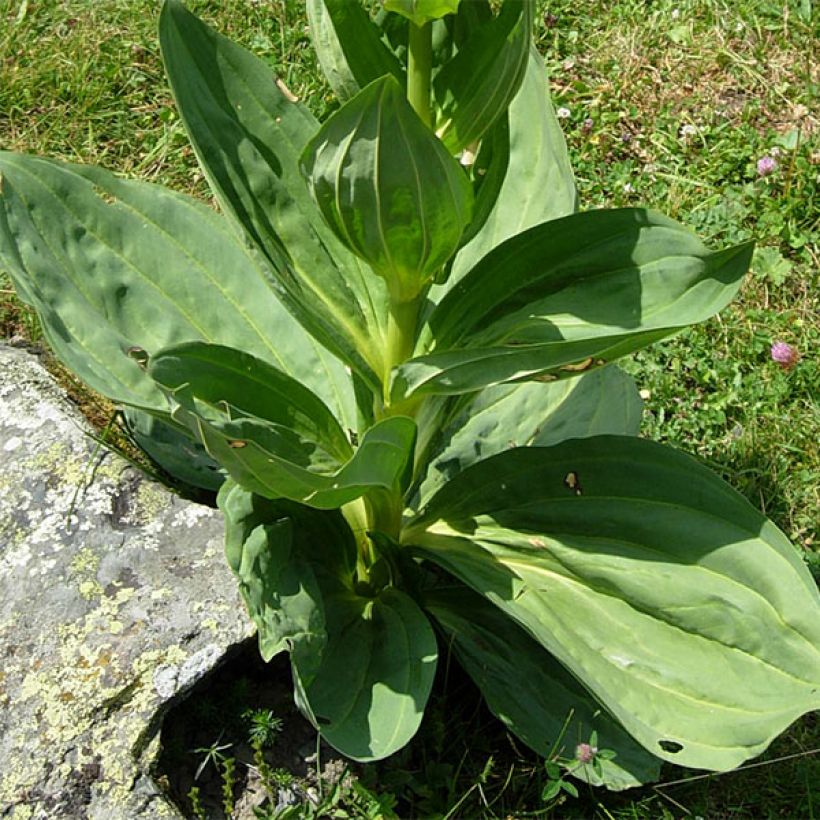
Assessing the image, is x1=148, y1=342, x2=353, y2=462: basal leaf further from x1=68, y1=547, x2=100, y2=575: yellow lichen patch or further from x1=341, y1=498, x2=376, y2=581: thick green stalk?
x1=68, y1=547, x2=100, y2=575: yellow lichen patch

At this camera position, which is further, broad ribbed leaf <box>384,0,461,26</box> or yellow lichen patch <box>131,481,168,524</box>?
yellow lichen patch <box>131,481,168,524</box>

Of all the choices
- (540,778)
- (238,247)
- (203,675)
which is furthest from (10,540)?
(540,778)

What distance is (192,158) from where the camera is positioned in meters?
4.48

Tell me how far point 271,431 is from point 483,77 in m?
0.78

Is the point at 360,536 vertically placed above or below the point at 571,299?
below

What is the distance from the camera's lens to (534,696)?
2.90m

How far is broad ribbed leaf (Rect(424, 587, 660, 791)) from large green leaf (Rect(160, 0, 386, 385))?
2.34 feet

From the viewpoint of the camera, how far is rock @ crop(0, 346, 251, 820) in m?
2.64

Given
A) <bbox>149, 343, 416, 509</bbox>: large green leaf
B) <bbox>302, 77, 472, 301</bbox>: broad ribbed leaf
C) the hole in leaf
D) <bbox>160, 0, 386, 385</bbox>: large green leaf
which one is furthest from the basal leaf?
the hole in leaf

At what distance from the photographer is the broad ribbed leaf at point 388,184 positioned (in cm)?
202

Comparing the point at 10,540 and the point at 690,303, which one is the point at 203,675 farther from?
the point at 690,303

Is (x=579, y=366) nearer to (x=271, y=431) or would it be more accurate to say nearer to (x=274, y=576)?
(x=271, y=431)

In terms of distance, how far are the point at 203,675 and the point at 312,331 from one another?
85 centimetres

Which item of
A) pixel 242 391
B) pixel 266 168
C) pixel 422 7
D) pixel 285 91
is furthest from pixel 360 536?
pixel 422 7
